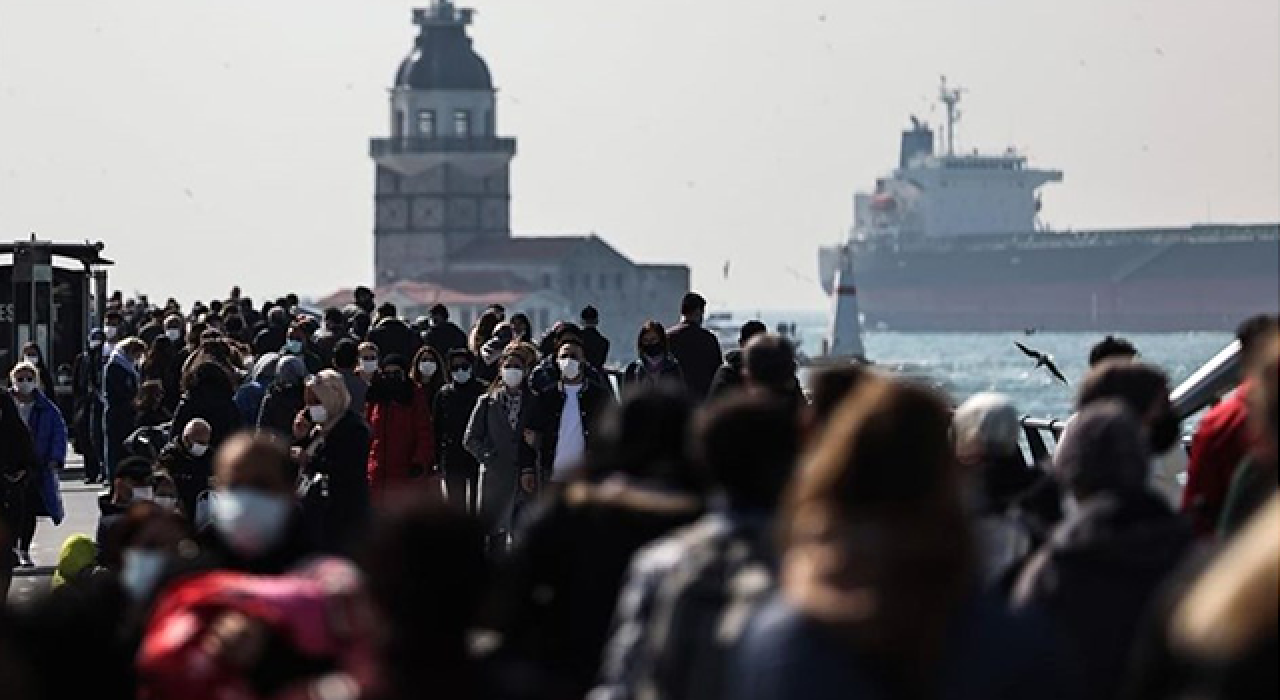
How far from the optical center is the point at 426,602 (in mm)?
5117

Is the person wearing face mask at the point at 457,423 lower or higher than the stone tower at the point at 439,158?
lower

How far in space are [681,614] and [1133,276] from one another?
180 m

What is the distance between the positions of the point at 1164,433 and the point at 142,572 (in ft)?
8.94

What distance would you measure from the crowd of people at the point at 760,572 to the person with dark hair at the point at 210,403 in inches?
200

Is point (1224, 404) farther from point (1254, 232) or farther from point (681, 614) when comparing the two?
point (1254, 232)

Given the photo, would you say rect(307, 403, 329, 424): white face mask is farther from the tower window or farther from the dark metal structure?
the tower window

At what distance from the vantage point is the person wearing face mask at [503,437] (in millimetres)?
17031

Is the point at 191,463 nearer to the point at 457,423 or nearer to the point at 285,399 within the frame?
the point at 285,399

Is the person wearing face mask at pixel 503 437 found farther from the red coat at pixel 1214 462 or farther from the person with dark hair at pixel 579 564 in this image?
the person with dark hair at pixel 579 564

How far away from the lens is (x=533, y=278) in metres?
170

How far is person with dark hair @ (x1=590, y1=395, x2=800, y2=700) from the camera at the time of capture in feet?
18.4

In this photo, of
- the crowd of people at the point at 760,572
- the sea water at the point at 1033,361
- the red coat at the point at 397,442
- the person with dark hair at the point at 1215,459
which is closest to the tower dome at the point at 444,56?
the sea water at the point at 1033,361

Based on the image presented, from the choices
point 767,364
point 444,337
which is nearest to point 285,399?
point 444,337

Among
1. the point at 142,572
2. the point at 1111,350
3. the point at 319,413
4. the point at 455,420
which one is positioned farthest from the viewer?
the point at 455,420
